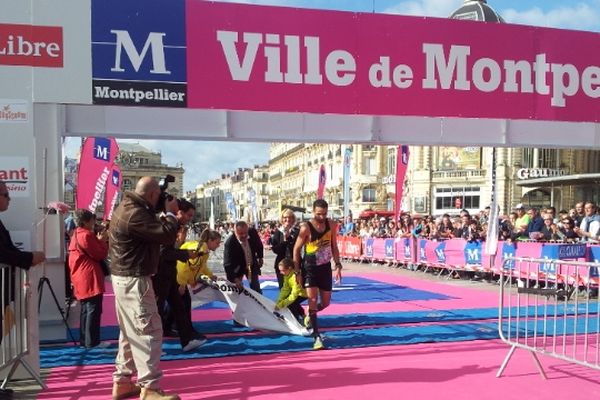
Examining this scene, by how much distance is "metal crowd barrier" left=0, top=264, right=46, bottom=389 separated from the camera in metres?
4.72

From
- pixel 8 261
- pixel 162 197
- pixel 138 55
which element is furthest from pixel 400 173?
pixel 8 261

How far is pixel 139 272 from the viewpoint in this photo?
4355 mm

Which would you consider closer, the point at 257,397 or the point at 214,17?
the point at 257,397

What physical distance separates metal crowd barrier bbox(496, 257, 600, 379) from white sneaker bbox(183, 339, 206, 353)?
343cm

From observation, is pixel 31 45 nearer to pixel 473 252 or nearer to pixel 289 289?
pixel 289 289

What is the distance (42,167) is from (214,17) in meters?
2.80

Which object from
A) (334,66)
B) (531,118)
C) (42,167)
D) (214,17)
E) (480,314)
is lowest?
(480,314)

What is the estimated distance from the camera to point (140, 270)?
4.36 meters

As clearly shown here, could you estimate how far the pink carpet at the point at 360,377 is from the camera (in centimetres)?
475

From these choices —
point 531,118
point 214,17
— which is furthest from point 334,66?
point 531,118

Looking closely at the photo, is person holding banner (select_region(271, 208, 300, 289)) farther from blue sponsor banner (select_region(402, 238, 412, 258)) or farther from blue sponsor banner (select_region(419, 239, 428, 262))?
blue sponsor banner (select_region(402, 238, 412, 258))

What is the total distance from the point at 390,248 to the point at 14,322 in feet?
51.6

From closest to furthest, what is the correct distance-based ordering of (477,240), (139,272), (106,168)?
(139,272)
(106,168)
(477,240)

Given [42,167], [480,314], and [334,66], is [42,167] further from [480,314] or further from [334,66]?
[480,314]
